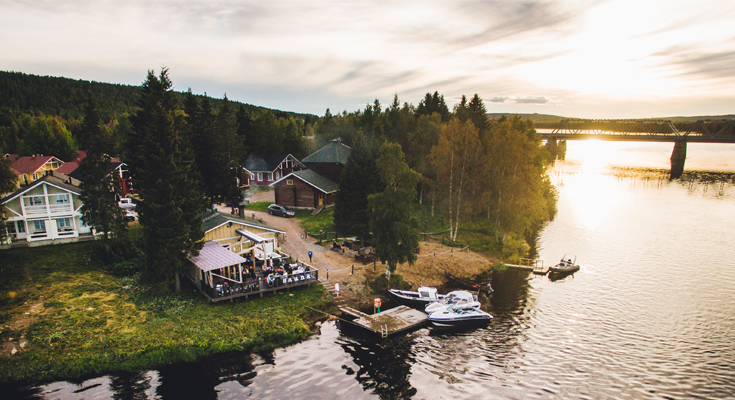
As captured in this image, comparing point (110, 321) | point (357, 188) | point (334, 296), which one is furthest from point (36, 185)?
point (357, 188)

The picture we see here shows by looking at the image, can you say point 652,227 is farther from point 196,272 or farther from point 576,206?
point 196,272

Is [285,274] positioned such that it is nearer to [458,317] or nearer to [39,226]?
[458,317]

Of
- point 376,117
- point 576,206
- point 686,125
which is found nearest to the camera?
point 576,206

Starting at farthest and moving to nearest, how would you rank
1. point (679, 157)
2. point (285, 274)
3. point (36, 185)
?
point (679, 157), point (36, 185), point (285, 274)

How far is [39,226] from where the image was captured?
1358 inches

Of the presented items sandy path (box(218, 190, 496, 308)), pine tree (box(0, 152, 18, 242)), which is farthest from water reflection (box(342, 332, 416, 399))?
pine tree (box(0, 152, 18, 242))

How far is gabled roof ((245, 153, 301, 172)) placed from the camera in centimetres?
7262

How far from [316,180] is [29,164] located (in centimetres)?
6597

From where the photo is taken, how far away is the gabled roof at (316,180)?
53156 millimetres

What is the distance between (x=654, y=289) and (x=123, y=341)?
43.0 meters

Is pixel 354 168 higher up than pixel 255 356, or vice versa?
pixel 354 168

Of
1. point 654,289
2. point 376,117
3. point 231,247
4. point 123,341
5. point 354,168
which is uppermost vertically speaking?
point 376,117

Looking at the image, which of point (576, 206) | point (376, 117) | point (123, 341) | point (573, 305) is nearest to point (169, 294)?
point (123, 341)

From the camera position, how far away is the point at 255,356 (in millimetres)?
22094
